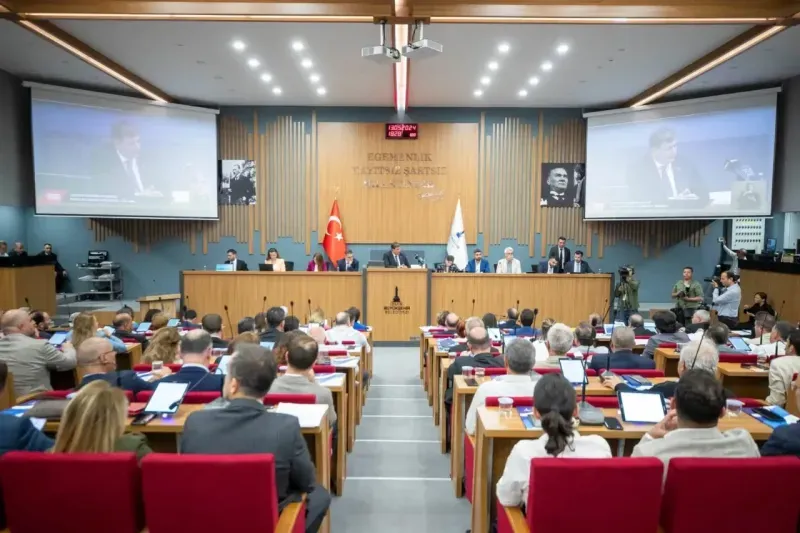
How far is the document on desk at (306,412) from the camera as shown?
2.72m

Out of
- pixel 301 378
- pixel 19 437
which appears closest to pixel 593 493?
pixel 301 378

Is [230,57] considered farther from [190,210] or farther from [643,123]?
[643,123]

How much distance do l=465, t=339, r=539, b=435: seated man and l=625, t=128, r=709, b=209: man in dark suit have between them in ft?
28.3

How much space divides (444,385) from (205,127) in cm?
854

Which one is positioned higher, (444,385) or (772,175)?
(772,175)

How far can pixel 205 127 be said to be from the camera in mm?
10977

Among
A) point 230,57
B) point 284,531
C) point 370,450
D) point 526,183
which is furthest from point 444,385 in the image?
point 526,183

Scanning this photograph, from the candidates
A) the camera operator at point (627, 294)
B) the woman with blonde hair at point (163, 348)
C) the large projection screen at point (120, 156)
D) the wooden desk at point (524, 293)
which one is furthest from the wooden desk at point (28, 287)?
the camera operator at point (627, 294)

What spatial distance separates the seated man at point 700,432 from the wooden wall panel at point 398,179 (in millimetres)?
9449

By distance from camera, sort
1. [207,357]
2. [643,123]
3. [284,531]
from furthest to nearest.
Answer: [643,123], [207,357], [284,531]

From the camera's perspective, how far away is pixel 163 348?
4.30 meters

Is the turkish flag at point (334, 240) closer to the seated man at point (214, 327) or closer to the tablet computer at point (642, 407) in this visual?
the seated man at point (214, 327)

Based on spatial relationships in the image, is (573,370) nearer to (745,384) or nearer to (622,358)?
(622,358)

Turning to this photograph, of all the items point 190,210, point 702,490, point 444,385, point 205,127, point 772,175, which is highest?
point 205,127
